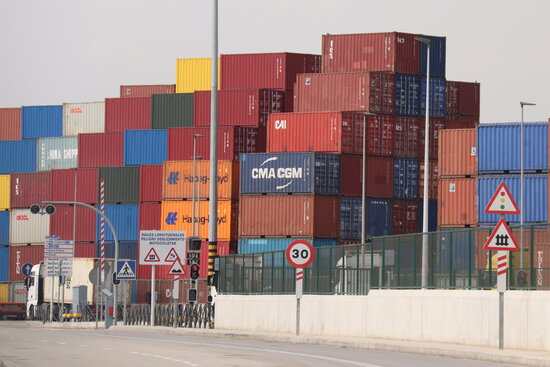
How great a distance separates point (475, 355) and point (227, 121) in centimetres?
5639

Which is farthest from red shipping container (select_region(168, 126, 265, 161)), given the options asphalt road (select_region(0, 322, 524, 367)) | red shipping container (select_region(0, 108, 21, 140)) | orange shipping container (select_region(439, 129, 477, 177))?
asphalt road (select_region(0, 322, 524, 367))

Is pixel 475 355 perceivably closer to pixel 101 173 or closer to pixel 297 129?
pixel 297 129

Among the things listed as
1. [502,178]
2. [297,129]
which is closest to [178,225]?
[297,129]

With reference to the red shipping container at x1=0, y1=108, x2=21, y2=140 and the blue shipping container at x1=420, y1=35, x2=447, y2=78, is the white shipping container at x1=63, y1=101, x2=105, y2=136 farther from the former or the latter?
the blue shipping container at x1=420, y1=35, x2=447, y2=78

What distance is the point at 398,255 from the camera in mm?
32844

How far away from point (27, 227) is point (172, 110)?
14.6m

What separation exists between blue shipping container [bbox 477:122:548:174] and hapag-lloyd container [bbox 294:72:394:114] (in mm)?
9737

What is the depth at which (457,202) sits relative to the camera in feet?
212

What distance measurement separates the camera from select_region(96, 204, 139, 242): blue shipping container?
83062 millimetres

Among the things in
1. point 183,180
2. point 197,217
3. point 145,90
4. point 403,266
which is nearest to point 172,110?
point 183,180

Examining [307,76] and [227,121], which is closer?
[307,76]

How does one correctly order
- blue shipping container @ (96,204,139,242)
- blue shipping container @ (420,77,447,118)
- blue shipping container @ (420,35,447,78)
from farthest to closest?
blue shipping container @ (96,204,139,242) < blue shipping container @ (420,35,447,78) < blue shipping container @ (420,77,447,118)

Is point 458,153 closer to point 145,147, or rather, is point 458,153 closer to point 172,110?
point 172,110

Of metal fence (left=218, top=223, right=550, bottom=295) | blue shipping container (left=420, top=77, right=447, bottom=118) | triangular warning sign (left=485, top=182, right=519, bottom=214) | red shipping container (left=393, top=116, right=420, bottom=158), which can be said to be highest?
blue shipping container (left=420, top=77, right=447, bottom=118)
